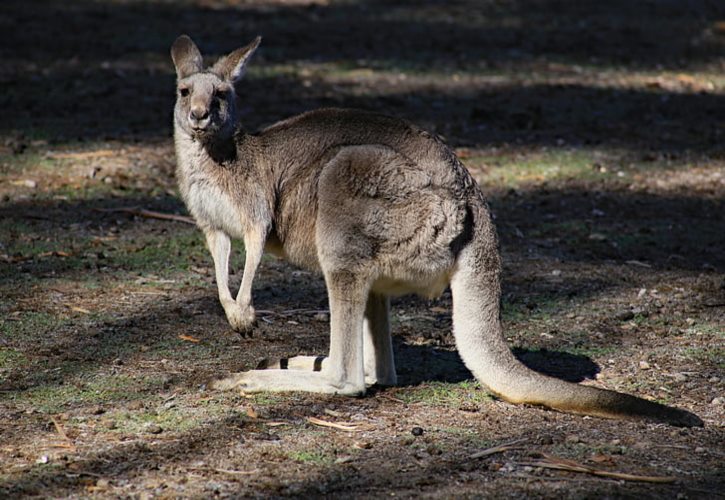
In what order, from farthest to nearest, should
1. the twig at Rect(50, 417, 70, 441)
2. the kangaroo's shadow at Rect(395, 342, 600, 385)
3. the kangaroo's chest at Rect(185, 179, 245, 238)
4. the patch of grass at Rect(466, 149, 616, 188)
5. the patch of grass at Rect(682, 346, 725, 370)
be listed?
the patch of grass at Rect(466, 149, 616, 188) → the patch of grass at Rect(682, 346, 725, 370) → the kangaroo's shadow at Rect(395, 342, 600, 385) → the kangaroo's chest at Rect(185, 179, 245, 238) → the twig at Rect(50, 417, 70, 441)

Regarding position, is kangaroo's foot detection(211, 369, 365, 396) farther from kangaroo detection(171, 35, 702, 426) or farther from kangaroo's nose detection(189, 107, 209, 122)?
kangaroo's nose detection(189, 107, 209, 122)

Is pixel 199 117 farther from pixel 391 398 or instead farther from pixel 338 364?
pixel 391 398

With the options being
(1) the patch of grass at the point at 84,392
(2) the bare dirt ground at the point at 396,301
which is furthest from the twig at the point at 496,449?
(1) the patch of grass at the point at 84,392

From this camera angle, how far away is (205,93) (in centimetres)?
425

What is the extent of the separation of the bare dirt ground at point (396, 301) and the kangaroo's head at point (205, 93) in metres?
0.96

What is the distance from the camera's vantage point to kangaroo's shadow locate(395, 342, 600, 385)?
4.57 metres

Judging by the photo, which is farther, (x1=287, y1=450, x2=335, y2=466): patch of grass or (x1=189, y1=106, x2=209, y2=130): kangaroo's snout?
(x1=189, y1=106, x2=209, y2=130): kangaroo's snout

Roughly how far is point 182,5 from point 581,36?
14.3 ft

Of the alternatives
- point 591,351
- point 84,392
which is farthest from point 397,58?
point 84,392

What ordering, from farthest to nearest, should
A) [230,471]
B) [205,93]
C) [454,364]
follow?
1. [454,364]
2. [205,93]
3. [230,471]

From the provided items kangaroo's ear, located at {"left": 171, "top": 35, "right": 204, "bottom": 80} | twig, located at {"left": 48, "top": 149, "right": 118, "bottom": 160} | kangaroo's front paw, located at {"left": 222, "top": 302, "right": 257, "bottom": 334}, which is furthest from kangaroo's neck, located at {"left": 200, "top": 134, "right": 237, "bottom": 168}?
twig, located at {"left": 48, "top": 149, "right": 118, "bottom": 160}

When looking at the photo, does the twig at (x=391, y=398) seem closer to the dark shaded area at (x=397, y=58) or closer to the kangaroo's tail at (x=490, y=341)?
the kangaroo's tail at (x=490, y=341)

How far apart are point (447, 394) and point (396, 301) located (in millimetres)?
1248

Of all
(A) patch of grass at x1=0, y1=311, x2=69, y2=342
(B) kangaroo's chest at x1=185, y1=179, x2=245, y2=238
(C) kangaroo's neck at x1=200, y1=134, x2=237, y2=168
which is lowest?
(A) patch of grass at x1=0, y1=311, x2=69, y2=342
